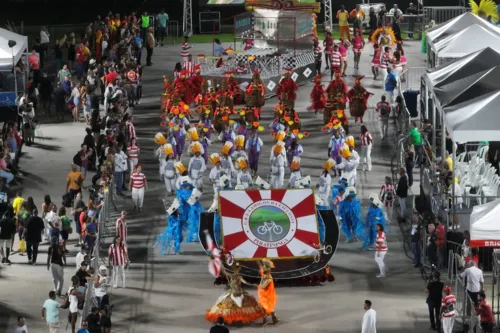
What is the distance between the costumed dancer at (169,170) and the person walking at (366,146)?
206 inches

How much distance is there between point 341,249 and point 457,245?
3.33 m

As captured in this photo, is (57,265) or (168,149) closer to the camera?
(57,265)

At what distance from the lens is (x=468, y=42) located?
4262cm

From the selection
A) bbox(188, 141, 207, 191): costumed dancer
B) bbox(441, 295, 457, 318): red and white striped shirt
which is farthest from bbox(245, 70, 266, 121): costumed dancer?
bbox(441, 295, 457, 318): red and white striped shirt

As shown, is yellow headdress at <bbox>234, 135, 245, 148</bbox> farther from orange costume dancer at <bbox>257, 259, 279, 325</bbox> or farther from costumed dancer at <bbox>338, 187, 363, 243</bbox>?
orange costume dancer at <bbox>257, 259, 279, 325</bbox>

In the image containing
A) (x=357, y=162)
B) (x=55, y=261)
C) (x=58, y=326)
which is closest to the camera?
(x=58, y=326)

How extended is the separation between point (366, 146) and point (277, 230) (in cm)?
852

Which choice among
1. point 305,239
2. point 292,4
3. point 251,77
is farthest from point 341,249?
point 292,4

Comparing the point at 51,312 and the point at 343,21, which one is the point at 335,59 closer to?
the point at 343,21

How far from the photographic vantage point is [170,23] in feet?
203

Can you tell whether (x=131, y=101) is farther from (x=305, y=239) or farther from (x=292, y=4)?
(x=305, y=239)

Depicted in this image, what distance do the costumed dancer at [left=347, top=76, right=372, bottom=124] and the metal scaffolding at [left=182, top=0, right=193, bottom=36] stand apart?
13853 millimetres

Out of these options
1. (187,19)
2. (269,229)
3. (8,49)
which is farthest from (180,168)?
(187,19)

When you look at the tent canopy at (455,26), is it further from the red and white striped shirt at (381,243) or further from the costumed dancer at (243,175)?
the red and white striped shirt at (381,243)
